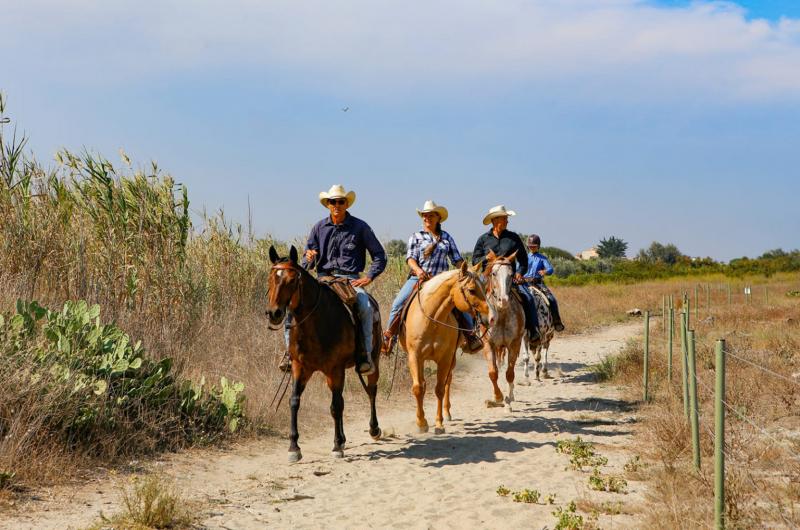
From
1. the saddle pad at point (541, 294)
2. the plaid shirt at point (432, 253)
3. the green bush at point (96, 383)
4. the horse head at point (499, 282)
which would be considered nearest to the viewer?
the green bush at point (96, 383)

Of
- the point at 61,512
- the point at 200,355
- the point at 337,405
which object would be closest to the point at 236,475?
the point at 337,405

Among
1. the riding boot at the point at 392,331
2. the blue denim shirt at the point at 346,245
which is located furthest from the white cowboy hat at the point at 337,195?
the riding boot at the point at 392,331

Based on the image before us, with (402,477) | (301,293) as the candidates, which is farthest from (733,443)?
(301,293)

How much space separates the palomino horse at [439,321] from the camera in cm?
829

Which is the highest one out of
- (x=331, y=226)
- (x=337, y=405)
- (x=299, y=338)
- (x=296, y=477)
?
(x=331, y=226)

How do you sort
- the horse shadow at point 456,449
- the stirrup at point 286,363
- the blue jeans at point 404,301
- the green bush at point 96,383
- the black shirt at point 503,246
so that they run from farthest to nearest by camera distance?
the black shirt at point 503,246, the blue jeans at point 404,301, the stirrup at point 286,363, the horse shadow at point 456,449, the green bush at point 96,383

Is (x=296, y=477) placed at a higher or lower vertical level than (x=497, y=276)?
lower

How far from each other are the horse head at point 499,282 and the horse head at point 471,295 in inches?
29.1

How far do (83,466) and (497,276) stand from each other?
5.26 metres

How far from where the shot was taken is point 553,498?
597 centimetres

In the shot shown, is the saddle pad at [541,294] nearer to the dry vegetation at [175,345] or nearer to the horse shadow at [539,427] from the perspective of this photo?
the dry vegetation at [175,345]

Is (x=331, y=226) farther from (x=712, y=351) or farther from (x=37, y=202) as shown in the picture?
(x=712, y=351)

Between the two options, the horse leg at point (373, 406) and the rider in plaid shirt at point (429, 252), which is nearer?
the horse leg at point (373, 406)

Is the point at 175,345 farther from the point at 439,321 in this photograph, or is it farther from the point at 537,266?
the point at 537,266
